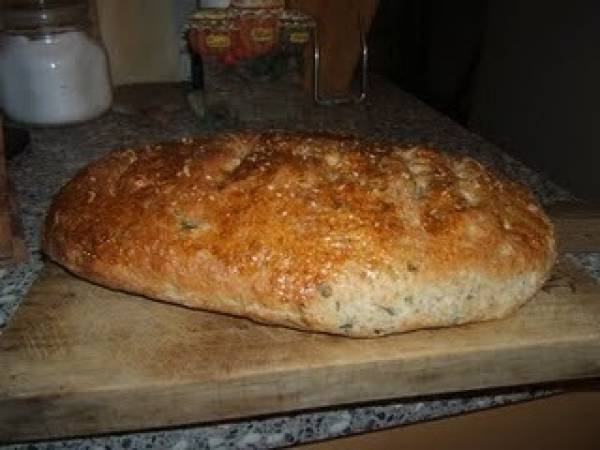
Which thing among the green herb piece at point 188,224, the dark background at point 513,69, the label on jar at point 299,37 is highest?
the label on jar at point 299,37

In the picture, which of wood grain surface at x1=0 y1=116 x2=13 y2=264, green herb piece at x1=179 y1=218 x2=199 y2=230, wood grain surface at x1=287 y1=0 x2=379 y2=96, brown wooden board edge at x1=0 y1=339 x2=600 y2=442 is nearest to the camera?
brown wooden board edge at x1=0 y1=339 x2=600 y2=442

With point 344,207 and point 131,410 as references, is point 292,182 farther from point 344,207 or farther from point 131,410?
point 131,410

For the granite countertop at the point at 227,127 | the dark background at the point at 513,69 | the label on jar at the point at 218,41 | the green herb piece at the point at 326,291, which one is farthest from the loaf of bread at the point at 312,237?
the dark background at the point at 513,69

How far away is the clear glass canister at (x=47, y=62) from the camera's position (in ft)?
4.53

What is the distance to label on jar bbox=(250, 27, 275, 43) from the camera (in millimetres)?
1294

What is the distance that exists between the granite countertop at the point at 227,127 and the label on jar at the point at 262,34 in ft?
0.67

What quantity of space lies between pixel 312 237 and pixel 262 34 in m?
0.80

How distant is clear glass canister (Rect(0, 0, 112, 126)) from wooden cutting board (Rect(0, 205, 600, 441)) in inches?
34.6

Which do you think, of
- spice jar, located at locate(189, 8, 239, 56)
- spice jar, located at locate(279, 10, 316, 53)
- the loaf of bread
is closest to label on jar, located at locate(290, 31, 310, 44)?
spice jar, located at locate(279, 10, 316, 53)

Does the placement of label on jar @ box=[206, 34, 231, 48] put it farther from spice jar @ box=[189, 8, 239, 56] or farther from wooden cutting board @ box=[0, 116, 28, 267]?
wooden cutting board @ box=[0, 116, 28, 267]

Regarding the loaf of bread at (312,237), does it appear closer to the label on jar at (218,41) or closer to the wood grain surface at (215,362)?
the wood grain surface at (215,362)

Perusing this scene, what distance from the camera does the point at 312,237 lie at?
25.5 inches

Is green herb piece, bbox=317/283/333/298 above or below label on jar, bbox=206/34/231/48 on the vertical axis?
below

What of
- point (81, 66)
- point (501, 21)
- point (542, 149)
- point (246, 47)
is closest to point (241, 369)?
point (246, 47)
